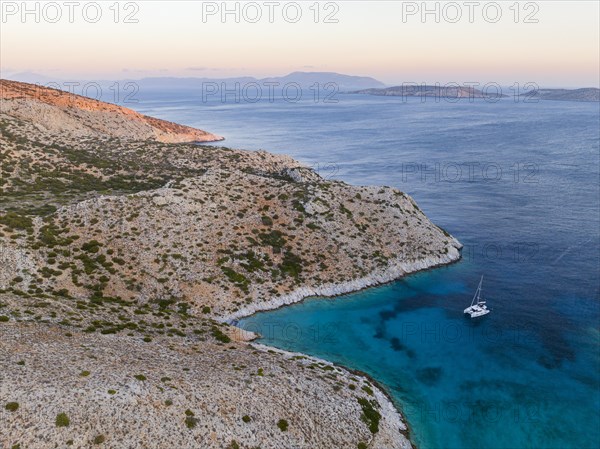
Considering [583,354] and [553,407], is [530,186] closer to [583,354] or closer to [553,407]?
[583,354]

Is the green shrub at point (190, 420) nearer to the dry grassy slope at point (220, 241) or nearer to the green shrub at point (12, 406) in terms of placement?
the green shrub at point (12, 406)

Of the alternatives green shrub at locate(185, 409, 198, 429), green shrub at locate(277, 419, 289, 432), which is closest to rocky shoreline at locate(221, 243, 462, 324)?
green shrub at locate(277, 419, 289, 432)

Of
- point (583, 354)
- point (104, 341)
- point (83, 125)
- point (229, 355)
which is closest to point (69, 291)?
point (104, 341)

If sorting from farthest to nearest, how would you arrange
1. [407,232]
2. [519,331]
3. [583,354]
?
[407,232], [519,331], [583,354]

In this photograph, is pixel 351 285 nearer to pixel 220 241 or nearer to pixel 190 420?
pixel 220 241

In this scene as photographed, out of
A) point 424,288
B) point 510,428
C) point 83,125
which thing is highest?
point 83,125

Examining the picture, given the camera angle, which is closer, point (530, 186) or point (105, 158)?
point (105, 158)

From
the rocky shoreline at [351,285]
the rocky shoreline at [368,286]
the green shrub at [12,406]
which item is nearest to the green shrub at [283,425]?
the rocky shoreline at [368,286]
